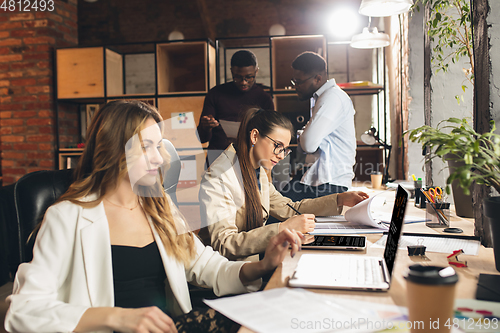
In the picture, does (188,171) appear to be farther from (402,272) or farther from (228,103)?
(402,272)

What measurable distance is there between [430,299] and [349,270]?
1.13ft

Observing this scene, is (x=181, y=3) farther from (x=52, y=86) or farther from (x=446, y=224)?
(x=446, y=224)

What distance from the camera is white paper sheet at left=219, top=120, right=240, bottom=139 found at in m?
2.79

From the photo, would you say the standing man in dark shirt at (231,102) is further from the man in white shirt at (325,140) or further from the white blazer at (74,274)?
the white blazer at (74,274)

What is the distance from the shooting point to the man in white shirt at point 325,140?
210 cm

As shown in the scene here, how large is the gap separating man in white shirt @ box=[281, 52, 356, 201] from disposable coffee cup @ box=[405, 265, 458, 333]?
4.80 ft

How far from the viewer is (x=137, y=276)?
1.05 meters

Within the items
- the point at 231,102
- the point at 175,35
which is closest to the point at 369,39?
the point at 231,102

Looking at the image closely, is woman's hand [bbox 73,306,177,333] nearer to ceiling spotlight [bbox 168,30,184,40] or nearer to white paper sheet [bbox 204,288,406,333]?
white paper sheet [bbox 204,288,406,333]

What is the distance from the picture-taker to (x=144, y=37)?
6613 mm

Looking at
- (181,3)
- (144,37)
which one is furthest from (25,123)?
(181,3)

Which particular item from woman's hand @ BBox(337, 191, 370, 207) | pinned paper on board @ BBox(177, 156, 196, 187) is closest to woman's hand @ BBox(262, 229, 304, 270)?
woman's hand @ BBox(337, 191, 370, 207)

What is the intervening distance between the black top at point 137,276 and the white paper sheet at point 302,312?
0.41 metres

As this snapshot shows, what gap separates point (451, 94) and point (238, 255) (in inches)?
70.4
